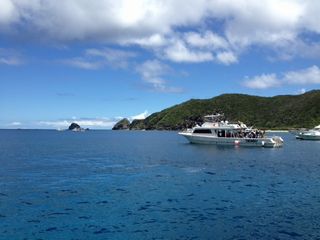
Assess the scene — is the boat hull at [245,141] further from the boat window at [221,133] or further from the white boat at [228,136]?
the boat window at [221,133]

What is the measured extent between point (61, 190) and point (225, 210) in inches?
754

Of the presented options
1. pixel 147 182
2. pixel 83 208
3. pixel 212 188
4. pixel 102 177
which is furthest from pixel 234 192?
pixel 102 177

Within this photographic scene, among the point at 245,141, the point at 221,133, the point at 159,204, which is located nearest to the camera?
the point at 159,204

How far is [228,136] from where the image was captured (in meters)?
122

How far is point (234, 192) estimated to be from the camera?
43500mm

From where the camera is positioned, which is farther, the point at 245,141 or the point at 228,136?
the point at 228,136

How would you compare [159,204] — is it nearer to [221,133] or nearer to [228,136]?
[221,133]

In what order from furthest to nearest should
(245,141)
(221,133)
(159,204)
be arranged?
(221,133), (245,141), (159,204)

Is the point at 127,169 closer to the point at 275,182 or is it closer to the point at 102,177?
the point at 102,177

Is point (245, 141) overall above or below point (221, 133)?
below

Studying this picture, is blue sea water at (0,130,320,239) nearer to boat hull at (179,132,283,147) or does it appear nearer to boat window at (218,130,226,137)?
boat hull at (179,132,283,147)

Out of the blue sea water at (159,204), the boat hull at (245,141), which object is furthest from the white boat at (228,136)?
the blue sea water at (159,204)

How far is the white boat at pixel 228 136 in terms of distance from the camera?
392ft

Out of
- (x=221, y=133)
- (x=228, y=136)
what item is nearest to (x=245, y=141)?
(x=228, y=136)
